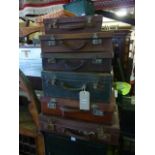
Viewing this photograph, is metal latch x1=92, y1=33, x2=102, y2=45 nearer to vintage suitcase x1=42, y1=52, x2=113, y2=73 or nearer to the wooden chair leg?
vintage suitcase x1=42, y1=52, x2=113, y2=73

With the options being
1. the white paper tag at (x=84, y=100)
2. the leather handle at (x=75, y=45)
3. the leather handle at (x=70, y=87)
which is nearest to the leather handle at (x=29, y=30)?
the leather handle at (x=75, y=45)

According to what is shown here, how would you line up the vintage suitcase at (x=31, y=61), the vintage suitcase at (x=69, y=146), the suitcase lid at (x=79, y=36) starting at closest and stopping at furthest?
the suitcase lid at (x=79, y=36) < the vintage suitcase at (x=69, y=146) < the vintage suitcase at (x=31, y=61)

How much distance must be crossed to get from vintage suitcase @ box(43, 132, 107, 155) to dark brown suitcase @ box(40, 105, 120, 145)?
0.04 meters

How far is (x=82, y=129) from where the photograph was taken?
47.7 inches

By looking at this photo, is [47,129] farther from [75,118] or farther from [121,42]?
[121,42]

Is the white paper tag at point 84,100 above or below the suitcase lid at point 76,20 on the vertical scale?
below

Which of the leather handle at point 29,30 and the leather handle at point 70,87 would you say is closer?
the leather handle at point 70,87

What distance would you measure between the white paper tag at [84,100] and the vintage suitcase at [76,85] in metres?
0.02

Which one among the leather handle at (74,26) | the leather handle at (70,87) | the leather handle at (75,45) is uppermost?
the leather handle at (74,26)

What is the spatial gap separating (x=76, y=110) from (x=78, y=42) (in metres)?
0.42

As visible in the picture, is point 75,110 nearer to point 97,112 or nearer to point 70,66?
point 97,112

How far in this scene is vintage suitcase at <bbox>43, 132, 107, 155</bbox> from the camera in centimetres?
120

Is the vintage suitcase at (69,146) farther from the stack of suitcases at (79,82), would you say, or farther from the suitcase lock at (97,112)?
the suitcase lock at (97,112)

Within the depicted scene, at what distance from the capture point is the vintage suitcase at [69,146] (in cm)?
120
